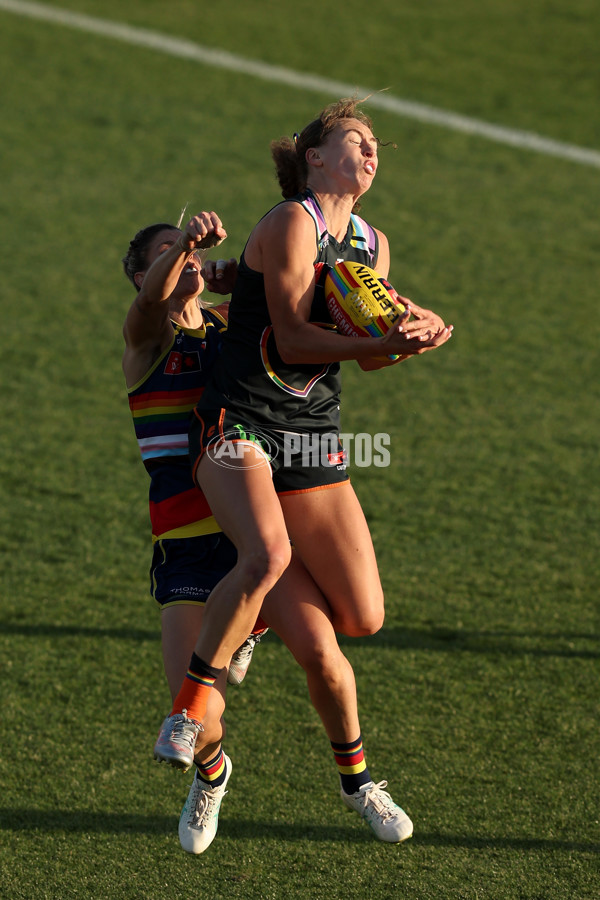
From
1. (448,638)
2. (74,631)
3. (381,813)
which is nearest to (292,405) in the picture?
(381,813)

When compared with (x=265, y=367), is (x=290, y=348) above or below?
above

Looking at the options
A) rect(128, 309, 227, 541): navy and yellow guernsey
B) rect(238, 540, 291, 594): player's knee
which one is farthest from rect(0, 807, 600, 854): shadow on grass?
rect(238, 540, 291, 594): player's knee

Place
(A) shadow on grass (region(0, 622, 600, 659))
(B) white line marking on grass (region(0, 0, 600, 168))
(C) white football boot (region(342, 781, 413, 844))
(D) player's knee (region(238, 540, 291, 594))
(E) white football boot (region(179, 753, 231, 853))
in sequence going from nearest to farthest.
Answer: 1. (D) player's knee (region(238, 540, 291, 594))
2. (C) white football boot (region(342, 781, 413, 844))
3. (E) white football boot (region(179, 753, 231, 853))
4. (A) shadow on grass (region(0, 622, 600, 659))
5. (B) white line marking on grass (region(0, 0, 600, 168))

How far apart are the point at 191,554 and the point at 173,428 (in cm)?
50

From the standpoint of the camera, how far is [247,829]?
4.89m

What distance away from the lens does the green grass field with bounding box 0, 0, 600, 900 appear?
4.84 metres

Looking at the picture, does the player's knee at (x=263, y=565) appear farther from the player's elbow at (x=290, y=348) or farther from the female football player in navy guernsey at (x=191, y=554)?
the player's elbow at (x=290, y=348)

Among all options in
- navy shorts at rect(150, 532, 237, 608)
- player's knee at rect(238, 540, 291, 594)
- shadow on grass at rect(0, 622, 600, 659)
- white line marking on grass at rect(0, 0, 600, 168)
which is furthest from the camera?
white line marking on grass at rect(0, 0, 600, 168)

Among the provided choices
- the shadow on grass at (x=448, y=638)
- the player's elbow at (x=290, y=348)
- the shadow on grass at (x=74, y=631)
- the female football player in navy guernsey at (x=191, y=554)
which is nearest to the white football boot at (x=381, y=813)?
the female football player in navy guernsey at (x=191, y=554)

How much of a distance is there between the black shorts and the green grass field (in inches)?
60.0

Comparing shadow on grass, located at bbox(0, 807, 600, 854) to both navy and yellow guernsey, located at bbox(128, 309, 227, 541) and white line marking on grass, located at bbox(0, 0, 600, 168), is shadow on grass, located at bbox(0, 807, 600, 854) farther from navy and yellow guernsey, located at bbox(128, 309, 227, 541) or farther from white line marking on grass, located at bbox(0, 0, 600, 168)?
white line marking on grass, located at bbox(0, 0, 600, 168)

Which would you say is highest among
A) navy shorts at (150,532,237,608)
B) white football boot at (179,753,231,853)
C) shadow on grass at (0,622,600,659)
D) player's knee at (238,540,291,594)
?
player's knee at (238,540,291,594)

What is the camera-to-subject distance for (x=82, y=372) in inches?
372

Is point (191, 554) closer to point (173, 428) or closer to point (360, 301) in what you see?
point (173, 428)
